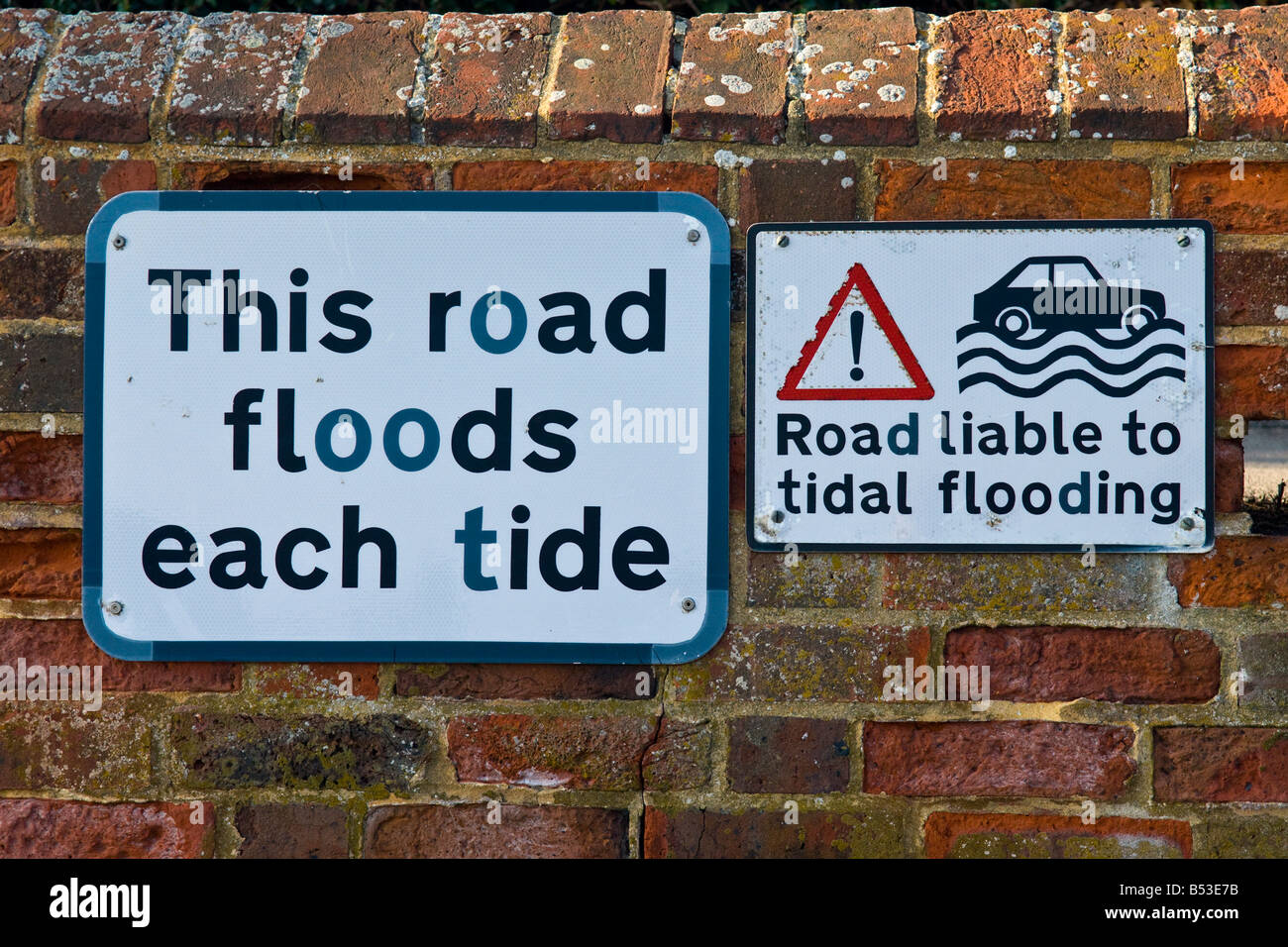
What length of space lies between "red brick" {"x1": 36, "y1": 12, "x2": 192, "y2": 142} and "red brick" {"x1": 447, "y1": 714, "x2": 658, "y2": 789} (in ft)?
3.02

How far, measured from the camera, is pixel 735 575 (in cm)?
125

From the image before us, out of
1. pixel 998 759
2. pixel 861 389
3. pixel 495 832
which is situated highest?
pixel 861 389

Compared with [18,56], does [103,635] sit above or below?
below

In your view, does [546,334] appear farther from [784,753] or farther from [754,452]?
[784,753]

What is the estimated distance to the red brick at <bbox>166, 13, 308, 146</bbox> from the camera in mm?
1243

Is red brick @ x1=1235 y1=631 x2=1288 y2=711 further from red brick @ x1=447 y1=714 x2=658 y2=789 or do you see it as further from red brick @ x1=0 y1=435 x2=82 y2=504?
red brick @ x1=0 y1=435 x2=82 y2=504

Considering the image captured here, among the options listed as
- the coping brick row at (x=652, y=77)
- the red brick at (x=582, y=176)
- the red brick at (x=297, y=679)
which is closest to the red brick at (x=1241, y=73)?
the coping brick row at (x=652, y=77)

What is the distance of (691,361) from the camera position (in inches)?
48.8

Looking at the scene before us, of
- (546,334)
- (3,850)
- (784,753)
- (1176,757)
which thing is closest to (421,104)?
(546,334)

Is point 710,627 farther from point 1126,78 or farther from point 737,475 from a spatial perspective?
point 1126,78

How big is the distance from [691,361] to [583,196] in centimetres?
26

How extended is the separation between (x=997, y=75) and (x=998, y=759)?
901mm

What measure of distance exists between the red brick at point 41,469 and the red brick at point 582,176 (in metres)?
0.64

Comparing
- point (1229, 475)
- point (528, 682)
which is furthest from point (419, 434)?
point (1229, 475)
